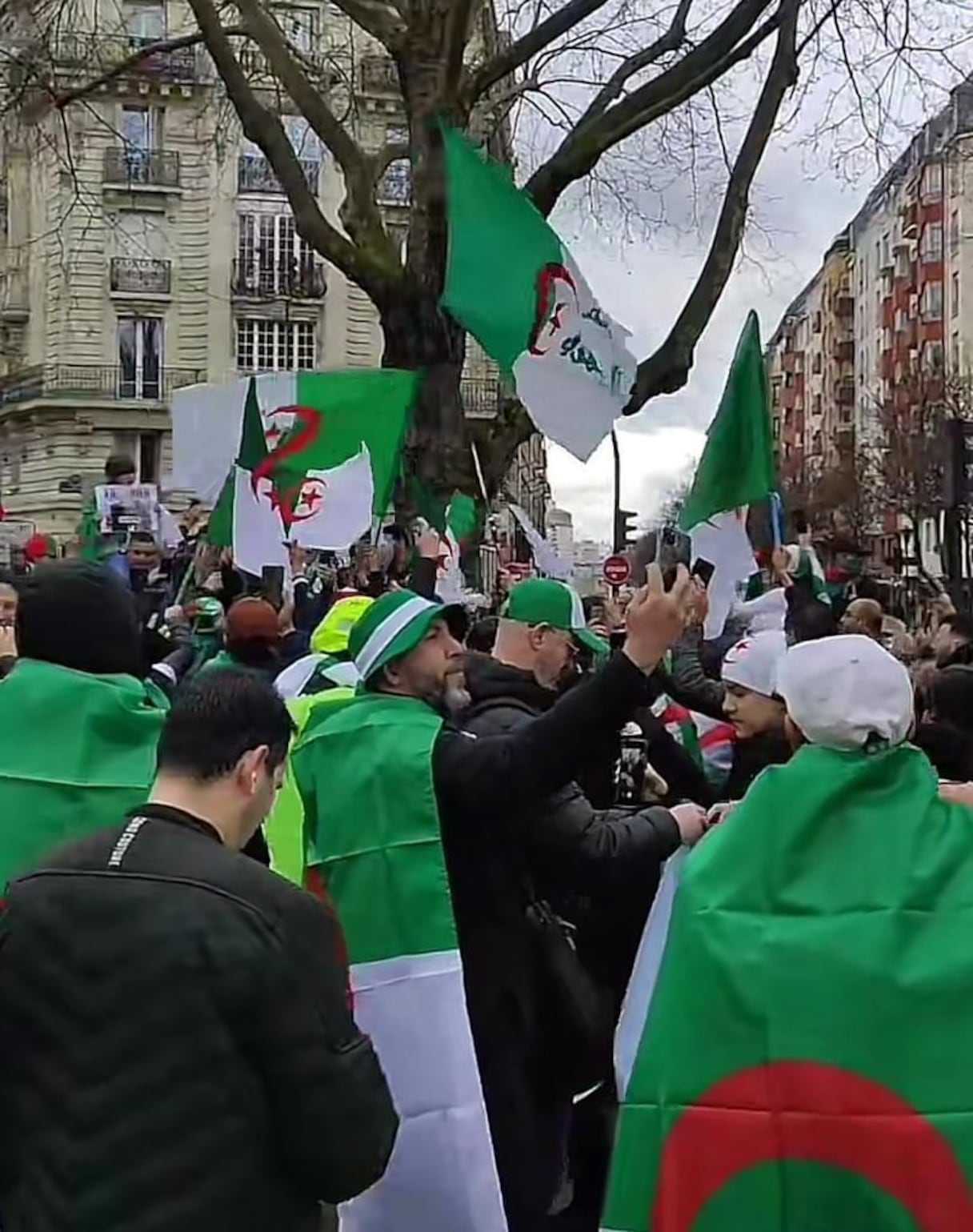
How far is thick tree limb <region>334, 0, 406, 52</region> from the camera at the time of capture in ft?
46.9

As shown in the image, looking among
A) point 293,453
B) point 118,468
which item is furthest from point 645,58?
point 293,453

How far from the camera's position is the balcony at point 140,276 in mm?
Result: 50388

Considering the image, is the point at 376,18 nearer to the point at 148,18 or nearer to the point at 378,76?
the point at 378,76

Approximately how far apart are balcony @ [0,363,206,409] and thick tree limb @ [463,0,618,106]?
36.7m

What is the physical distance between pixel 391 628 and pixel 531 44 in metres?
10.8

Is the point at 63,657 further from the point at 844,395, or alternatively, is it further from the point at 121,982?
the point at 844,395

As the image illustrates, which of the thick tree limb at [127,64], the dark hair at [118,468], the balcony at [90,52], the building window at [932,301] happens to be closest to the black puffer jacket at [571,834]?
the dark hair at [118,468]

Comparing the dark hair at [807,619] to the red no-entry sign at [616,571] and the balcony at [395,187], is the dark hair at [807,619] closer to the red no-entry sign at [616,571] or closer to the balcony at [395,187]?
the red no-entry sign at [616,571]

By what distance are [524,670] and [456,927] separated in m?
0.81

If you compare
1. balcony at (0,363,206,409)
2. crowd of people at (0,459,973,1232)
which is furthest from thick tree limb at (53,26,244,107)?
balcony at (0,363,206,409)

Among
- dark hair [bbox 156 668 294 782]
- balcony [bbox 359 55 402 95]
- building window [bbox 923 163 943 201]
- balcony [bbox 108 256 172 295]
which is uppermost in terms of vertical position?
building window [bbox 923 163 943 201]

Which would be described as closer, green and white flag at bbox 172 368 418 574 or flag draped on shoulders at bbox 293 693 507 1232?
flag draped on shoulders at bbox 293 693 507 1232

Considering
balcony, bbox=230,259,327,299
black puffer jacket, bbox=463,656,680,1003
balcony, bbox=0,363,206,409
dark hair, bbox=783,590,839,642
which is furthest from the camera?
balcony, bbox=230,259,327,299

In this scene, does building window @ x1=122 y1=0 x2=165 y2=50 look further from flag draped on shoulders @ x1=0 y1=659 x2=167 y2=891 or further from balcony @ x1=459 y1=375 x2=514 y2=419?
flag draped on shoulders @ x1=0 y1=659 x2=167 y2=891
